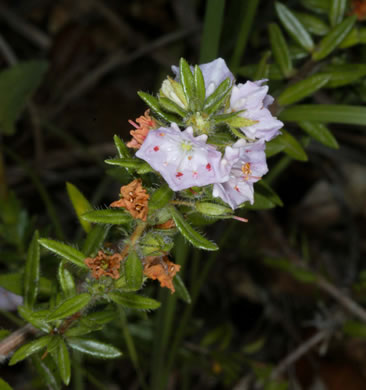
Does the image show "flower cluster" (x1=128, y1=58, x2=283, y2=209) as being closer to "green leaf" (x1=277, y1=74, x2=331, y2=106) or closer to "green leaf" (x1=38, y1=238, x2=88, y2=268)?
"green leaf" (x1=38, y1=238, x2=88, y2=268)

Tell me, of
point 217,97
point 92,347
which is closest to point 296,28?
point 217,97

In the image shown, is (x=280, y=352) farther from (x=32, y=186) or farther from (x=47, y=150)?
(x=47, y=150)

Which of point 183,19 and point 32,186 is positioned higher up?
point 183,19

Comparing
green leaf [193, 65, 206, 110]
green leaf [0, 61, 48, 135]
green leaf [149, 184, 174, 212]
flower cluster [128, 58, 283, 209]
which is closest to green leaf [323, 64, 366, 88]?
flower cluster [128, 58, 283, 209]

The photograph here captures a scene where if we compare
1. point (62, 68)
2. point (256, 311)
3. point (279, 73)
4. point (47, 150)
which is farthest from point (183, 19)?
point (256, 311)

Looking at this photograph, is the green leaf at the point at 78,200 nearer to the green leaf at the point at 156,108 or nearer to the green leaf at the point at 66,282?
the green leaf at the point at 66,282

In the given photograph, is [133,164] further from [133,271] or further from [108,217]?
[133,271]

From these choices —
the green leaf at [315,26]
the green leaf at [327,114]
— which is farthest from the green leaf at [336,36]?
the green leaf at [327,114]
